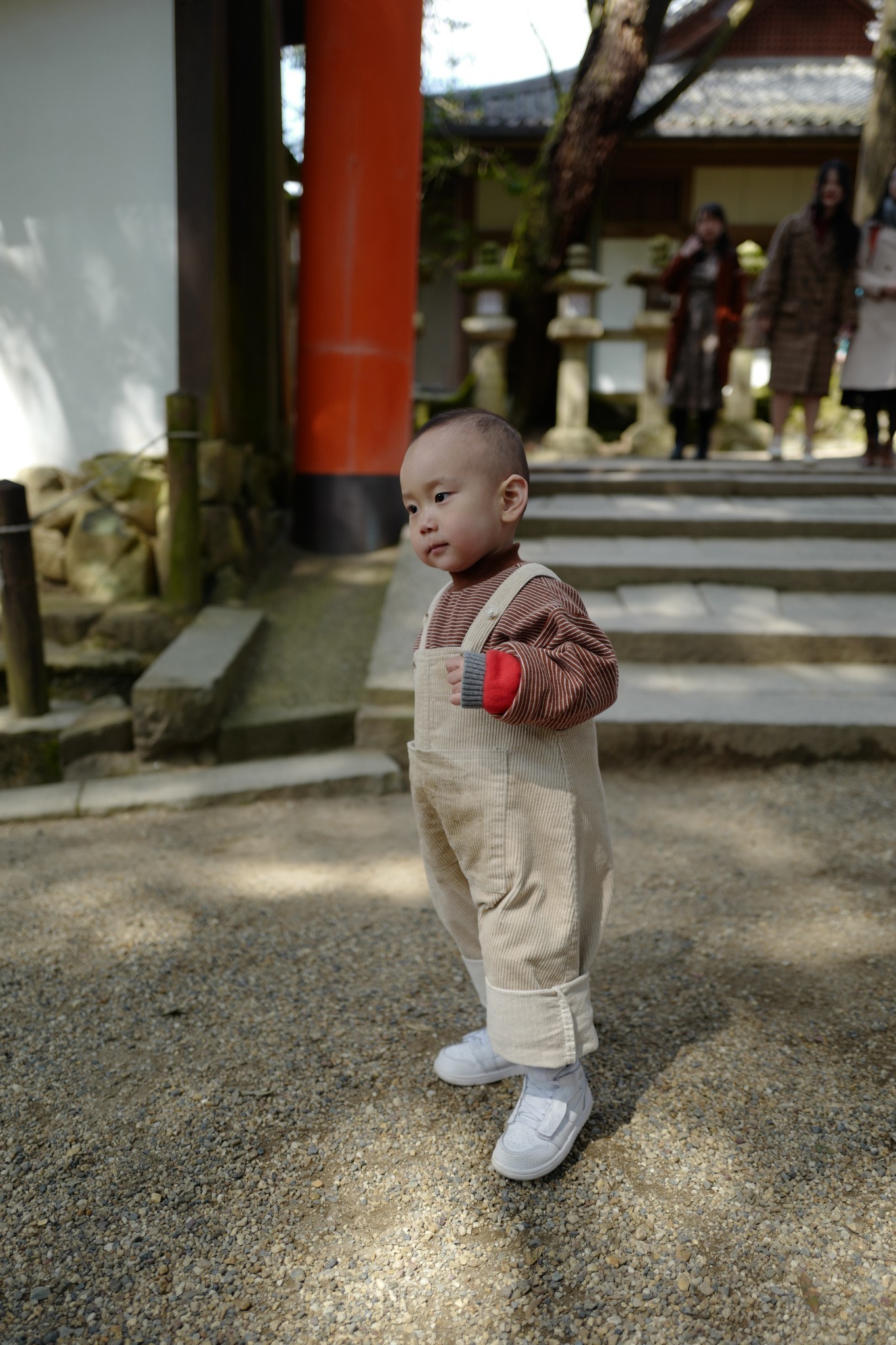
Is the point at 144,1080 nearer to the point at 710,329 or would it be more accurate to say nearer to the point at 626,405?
the point at 710,329

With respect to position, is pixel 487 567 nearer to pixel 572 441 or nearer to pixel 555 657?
pixel 555 657

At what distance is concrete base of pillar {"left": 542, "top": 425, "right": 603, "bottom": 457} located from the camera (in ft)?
25.6

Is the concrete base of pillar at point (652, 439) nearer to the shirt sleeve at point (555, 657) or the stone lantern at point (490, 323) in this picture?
the stone lantern at point (490, 323)

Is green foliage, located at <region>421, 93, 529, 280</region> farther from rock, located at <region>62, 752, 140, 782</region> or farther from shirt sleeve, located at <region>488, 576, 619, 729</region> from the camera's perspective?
shirt sleeve, located at <region>488, 576, 619, 729</region>

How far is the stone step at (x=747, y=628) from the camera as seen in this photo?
4105 millimetres

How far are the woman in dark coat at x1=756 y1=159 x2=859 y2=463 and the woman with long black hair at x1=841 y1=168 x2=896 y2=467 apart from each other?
0.30ft

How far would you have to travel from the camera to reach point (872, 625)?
13.9 ft

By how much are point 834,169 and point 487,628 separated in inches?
209

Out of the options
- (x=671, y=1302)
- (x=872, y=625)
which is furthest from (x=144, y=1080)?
(x=872, y=625)

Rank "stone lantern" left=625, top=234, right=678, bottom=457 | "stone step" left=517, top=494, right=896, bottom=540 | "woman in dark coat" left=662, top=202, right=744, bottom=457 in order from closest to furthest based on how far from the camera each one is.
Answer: "stone step" left=517, top=494, right=896, bottom=540 < "woman in dark coat" left=662, top=202, right=744, bottom=457 < "stone lantern" left=625, top=234, right=678, bottom=457

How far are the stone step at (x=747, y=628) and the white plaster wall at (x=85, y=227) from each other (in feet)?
7.69

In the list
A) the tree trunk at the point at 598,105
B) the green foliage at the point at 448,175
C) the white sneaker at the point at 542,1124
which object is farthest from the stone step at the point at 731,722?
the green foliage at the point at 448,175

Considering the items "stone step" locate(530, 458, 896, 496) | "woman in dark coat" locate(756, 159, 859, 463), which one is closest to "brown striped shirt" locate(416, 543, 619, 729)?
"stone step" locate(530, 458, 896, 496)

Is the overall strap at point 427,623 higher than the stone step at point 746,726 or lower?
higher
